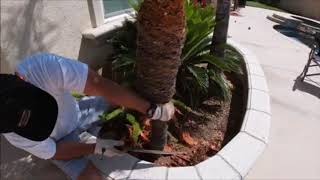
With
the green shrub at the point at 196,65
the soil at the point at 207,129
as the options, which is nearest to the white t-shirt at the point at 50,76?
the soil at the point at 207,129

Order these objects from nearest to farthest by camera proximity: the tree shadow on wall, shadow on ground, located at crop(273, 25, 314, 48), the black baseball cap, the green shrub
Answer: the black baseball cap
the tree shadow on wall
the green shrub
shadow on ground, located at crop(273, 25, 314, 48)

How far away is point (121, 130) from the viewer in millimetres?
2705

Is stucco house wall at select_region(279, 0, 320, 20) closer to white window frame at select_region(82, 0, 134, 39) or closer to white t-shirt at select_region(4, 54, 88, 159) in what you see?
white window frame at select_region(82, 0, 134, 39)

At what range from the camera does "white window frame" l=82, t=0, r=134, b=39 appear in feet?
12.8

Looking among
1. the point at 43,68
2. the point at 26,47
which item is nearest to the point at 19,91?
the point at 43,68

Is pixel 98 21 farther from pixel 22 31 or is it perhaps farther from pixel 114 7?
pixel 22 31

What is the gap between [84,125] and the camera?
8.52 feet

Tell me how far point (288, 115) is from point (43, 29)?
302 centimetres

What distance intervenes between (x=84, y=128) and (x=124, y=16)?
7.73ft

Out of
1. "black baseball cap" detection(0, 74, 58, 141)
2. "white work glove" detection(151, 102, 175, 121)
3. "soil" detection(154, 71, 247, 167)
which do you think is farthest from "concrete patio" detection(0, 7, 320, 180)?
"white work glove" detection(151, 102, 175, 121)

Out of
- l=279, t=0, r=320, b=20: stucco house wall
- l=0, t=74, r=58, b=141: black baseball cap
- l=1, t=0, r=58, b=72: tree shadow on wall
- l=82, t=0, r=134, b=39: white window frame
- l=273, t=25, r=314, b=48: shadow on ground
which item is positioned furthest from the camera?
l=279, t=0, r=320, b=20: stucco house wall

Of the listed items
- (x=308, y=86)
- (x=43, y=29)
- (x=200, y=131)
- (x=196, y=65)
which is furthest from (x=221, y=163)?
(x=308, y=86)

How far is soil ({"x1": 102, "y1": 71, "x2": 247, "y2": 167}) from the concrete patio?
17.3 inches

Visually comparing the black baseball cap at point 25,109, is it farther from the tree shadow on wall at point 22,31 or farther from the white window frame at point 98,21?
the white window frame at point 98,21
